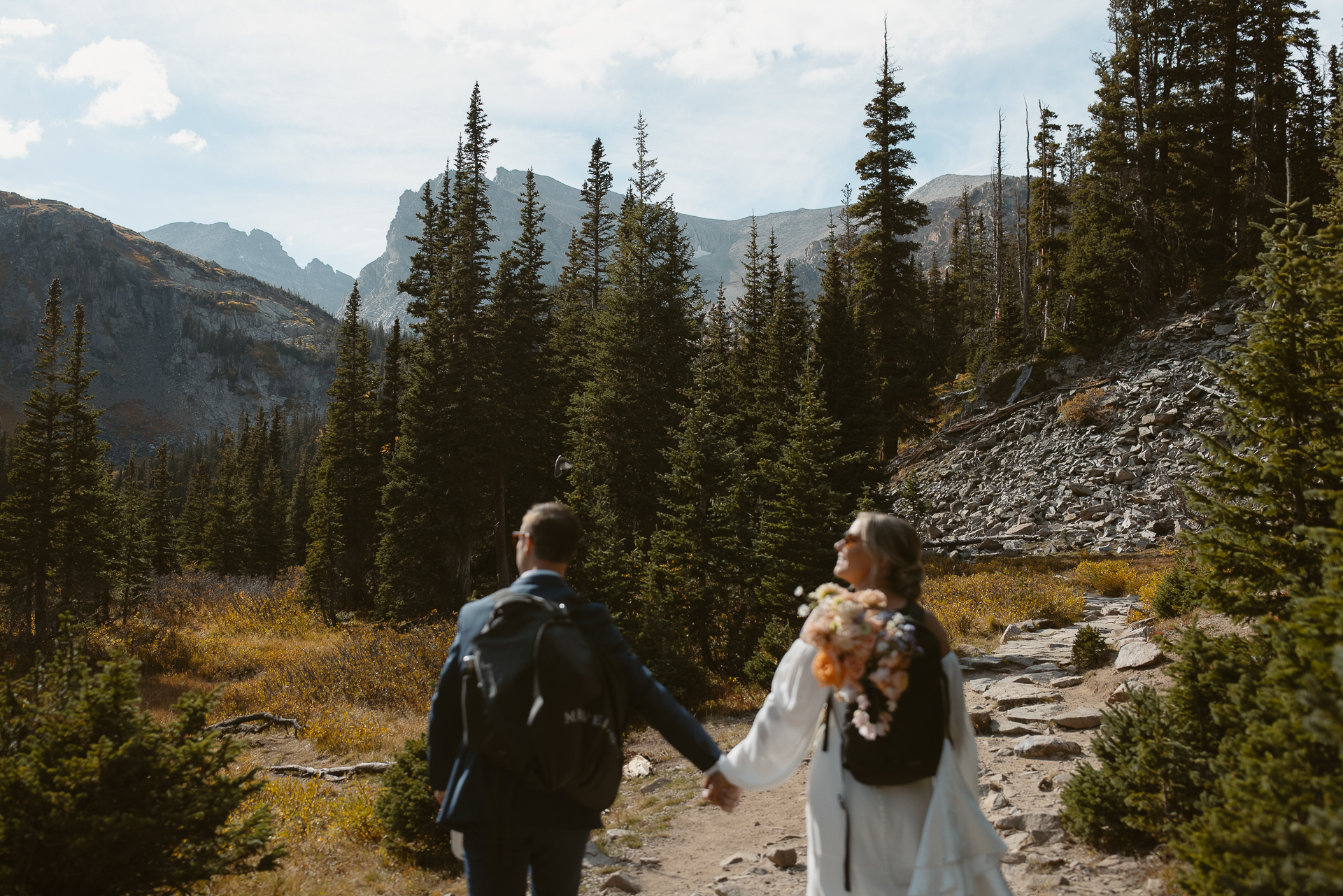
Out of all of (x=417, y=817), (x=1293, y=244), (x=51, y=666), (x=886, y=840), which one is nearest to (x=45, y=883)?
(x=51, y=666)

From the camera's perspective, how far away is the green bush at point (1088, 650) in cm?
1198

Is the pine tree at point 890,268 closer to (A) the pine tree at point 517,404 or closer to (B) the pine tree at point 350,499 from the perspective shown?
(A) the pine tree at point 517,404

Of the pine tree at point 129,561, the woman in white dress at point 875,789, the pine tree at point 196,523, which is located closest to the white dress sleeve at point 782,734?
the woman in white dress at point 875,789

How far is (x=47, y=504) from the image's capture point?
2606cm

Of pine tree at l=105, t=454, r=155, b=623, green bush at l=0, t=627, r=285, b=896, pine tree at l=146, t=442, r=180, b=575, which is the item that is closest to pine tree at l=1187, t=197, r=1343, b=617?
green bush at l=0, t=627, r=285, b=896

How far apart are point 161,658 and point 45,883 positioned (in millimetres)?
27138

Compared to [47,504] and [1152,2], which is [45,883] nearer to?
[47,504]

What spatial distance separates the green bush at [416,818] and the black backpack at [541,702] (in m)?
5.37

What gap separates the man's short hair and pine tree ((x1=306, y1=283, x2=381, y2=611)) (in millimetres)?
32055

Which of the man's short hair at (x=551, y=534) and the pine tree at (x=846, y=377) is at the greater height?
the pine tree at (x=846, y=377)

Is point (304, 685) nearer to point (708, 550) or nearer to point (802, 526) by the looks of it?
point (708, 550)

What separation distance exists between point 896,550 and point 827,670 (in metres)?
0.67

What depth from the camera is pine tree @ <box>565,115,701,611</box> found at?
24547mm

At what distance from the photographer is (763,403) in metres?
27.7
